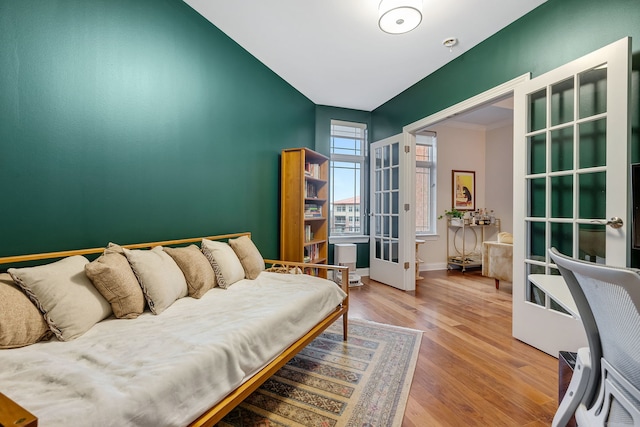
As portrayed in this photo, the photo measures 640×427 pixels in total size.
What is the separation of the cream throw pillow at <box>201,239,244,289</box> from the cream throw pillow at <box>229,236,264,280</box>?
79 millimetres

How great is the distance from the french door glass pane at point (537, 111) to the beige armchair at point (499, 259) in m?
2.01

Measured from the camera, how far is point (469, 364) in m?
2.03

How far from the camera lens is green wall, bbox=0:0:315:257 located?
143 cm

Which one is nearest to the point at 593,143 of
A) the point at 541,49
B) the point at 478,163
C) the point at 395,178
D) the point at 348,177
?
the point at 541,49

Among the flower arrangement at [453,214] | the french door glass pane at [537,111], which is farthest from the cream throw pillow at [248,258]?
the flower arrangement at [453,214]

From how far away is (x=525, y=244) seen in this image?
7.73ft

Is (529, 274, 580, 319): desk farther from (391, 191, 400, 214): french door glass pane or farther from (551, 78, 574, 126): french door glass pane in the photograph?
(391, 191, 400, 214): french door glass pane

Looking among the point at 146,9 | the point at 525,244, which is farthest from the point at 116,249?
the point at 525,244

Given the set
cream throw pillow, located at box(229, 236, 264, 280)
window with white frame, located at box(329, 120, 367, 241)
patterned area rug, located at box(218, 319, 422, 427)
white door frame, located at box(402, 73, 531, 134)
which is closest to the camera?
patterned area rug, located at box(218, 319, 422, 427)

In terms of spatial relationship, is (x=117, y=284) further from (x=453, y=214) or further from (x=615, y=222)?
(x=453, y=214)

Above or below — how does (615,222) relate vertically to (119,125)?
below

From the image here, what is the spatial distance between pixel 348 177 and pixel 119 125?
3531 mm

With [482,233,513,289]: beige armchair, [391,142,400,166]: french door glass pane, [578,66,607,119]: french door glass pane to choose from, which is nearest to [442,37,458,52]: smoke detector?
[578,66,607,119]: french door glass pane

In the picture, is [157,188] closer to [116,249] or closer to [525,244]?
[116,249]
